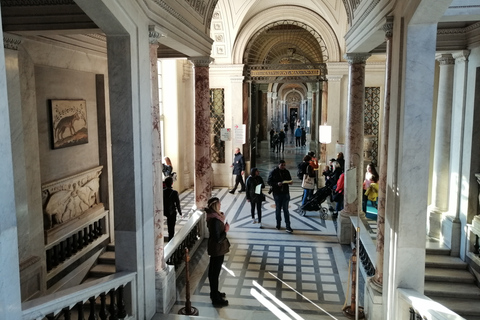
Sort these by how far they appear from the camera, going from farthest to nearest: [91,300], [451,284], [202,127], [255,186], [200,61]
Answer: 1. [255,186]
2. [202,127]
3. [200,61]
4. [451,284]
5. [91,300]

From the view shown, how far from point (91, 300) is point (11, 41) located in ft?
11.5

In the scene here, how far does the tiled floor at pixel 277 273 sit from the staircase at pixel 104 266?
4.46ft

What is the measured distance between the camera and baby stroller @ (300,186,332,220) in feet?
35.5

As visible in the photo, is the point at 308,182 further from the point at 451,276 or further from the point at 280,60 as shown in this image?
the point at 280,60

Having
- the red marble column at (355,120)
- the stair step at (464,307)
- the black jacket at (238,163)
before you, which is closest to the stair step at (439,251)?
the stair step at (464,307)

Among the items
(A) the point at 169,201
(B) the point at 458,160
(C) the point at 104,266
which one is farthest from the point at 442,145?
(C) the point at 104,266

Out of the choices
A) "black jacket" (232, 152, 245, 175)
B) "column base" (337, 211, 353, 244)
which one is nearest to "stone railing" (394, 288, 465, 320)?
"column base" (337, 211, 353, 244)

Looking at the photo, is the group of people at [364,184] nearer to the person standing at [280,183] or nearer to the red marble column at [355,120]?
the red marble column at [355,120]

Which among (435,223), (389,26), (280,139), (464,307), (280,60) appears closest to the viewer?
(389,26)

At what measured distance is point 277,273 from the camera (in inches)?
293

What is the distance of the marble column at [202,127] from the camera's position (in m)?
Answer: 8.95

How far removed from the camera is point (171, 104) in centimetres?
1313

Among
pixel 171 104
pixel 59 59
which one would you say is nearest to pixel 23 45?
pixel 59 59

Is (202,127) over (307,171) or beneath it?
over
